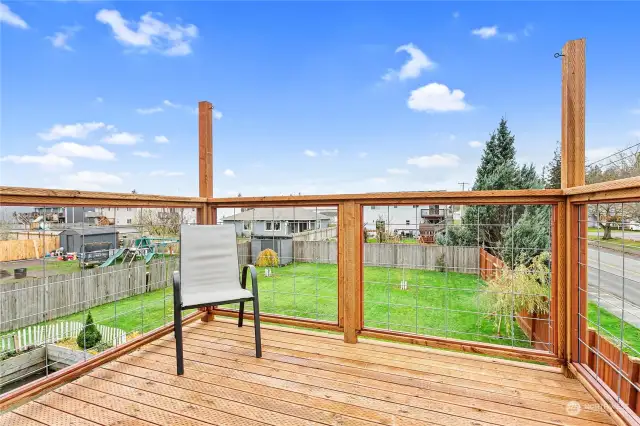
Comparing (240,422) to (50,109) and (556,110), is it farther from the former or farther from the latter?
(50,109)

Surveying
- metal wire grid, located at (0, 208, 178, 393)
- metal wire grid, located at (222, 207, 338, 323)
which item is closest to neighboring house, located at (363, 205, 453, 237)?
metal wire grid, located at (222, 207, 338, 323)

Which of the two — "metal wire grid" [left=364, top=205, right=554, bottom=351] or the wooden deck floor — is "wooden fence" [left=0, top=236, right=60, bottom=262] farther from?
"metal wire grid" [left=364, top=205, right=554, bottom=351]

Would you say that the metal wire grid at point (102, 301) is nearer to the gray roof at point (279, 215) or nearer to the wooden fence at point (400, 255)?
the gray roof at point (279, 215)

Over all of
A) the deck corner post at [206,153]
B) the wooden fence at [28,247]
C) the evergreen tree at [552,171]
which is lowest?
the wooden fence at [28,247]

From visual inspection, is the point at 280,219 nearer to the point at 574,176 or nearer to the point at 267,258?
the point at 267,258

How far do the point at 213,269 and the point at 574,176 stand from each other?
8.39 ft

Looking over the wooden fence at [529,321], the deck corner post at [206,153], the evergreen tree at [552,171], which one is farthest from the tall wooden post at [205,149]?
the evergreen tree at [552,171]

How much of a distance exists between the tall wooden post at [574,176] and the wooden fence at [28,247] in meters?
3.07

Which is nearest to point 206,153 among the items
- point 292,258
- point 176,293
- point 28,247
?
point 292,258

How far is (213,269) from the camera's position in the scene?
254cm

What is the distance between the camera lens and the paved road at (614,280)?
1.53 m

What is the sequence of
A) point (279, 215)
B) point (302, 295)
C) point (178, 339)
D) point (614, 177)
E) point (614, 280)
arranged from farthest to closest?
point (279, 215)
point (302, 295)
point (178, 339)
point (614, 177)
point (614, 280)

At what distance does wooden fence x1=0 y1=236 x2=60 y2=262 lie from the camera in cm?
177

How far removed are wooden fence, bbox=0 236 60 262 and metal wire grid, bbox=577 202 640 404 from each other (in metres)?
2.92
